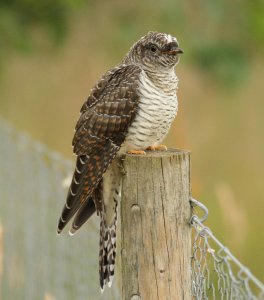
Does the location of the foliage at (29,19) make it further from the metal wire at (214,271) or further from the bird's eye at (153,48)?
the metal wire at (214,271)

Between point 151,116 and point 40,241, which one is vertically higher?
point 40,241

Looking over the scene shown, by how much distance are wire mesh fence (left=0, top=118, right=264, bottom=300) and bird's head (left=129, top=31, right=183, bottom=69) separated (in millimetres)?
732

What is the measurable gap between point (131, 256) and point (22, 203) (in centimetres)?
286

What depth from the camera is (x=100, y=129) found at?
3.38m

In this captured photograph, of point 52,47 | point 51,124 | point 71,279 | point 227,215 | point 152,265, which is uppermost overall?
point 52,47

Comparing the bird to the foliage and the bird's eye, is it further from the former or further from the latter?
the foliage

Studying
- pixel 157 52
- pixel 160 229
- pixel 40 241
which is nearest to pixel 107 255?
pixel 160 229

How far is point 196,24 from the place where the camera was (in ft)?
34.7

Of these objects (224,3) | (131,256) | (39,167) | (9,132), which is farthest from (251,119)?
(131,256)

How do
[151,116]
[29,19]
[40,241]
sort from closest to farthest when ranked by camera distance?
[151,116] < [40,241] < [29,19]

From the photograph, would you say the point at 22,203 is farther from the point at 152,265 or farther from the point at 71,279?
the point at 152,265

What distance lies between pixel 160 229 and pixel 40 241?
233cm

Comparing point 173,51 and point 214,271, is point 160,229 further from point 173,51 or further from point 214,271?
point 173,51

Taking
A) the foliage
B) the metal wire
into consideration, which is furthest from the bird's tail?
the foliage
